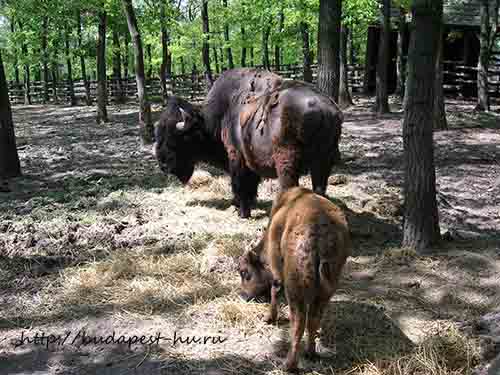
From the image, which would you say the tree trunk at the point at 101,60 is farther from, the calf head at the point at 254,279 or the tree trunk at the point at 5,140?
the calf head at the point at 254,279

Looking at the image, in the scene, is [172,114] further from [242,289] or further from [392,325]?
[392,325]

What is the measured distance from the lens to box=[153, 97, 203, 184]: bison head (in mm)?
7906

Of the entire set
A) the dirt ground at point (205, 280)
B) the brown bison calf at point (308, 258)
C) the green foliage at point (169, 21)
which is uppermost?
the green foliage at point (169, 21)

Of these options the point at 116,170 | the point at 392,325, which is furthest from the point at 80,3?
the point at 392,325

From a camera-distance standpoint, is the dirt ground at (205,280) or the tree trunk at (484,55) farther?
the tree trunk at (484,55)

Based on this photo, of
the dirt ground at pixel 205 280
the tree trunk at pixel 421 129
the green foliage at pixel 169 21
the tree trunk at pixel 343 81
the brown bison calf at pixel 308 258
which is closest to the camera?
the brown bison calf at pixel 308 258

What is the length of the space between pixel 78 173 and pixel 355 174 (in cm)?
530

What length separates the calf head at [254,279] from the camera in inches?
184

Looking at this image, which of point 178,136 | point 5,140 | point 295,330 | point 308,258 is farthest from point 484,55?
point 295,330

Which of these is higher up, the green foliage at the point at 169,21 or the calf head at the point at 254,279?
the green foliage at the point at 169,21

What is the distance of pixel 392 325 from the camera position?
14.2 feet

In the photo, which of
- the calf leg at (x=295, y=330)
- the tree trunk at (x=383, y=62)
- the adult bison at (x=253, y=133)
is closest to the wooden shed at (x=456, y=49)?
the tree trunk at (x=383, y=62)

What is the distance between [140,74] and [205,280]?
24.8 ft

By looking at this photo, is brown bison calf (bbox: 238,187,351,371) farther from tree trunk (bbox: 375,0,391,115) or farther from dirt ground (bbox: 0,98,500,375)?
Answer: tree trunk (bbox: 375,0,391,115)
